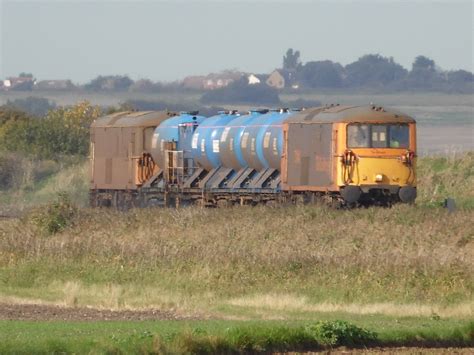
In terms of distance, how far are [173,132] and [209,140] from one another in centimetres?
256

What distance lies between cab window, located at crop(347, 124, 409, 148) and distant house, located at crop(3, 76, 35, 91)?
73045 mm

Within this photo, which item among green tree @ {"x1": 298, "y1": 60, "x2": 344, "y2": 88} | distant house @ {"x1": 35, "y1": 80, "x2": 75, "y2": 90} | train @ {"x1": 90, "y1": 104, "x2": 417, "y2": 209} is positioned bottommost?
train @ {"x1": 90, "y1": 104, "x2": 417, "y2": 209}

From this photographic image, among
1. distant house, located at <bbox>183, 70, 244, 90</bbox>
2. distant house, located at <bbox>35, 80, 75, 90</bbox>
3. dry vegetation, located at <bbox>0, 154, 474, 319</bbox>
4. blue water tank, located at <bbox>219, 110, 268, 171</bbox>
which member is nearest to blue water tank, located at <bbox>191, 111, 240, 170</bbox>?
blue water tank, located at <bbox>219, 110, 268, 171</bbox>

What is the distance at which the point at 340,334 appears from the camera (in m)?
20.5

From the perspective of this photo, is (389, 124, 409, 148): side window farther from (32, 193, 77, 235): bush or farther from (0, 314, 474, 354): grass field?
(0, 314, 474, 354): grass field

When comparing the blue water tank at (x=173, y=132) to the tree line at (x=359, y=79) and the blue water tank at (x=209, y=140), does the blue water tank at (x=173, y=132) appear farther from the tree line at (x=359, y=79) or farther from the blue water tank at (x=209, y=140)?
the tree line at (x=359, y=79)

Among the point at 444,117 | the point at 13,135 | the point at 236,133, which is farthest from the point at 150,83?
the point at 236,133

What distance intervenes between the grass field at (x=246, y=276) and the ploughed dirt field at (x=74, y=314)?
0.73 meters

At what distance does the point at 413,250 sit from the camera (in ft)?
106

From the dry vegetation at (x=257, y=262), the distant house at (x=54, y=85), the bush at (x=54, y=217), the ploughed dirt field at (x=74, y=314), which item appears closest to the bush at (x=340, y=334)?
the dry vegetation at (x=257, y=262)

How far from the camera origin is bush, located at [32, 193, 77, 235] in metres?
42.2

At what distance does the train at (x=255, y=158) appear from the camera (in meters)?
41.0

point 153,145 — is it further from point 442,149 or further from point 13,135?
point 13,135

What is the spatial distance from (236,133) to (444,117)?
36.9 m
